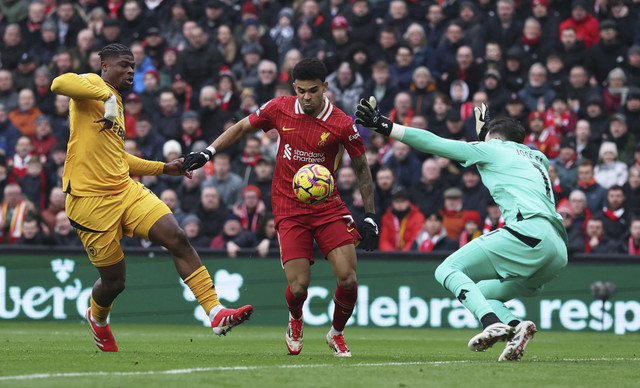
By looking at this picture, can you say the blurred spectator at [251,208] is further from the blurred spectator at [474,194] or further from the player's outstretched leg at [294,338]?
the player's outstretched leg at [294,338]

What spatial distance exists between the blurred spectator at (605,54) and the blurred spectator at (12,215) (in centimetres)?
976

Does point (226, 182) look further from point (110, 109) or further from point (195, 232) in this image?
point (110, 109)

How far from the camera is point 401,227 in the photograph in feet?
52.9

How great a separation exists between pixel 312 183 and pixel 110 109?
1891 millimetres

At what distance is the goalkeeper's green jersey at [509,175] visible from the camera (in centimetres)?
858

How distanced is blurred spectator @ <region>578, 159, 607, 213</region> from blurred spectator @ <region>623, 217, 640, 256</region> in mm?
710

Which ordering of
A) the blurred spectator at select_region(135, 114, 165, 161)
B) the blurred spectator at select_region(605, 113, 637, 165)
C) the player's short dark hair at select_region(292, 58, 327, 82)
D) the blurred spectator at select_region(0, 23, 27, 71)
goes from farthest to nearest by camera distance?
1. the blurred spectator at select_region(0, 23, 27, 71)
2. the blurred spectator at select_region(135, 114, 165, 161)
3. the blurred spectator at select_region(605, 113, 637, 165)
4. the player's short dark hair at select_region(292, 58, 327, 82)

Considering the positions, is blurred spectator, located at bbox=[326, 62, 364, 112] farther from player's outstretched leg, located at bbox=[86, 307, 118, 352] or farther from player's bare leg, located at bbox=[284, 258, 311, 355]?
player's outstretched leg, located at bbox=[86, 307, 118, 352]

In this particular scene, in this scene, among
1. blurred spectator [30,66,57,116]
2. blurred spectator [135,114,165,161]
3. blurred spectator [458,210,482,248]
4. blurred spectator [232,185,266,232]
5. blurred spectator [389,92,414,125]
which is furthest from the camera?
blurred spectator [30,66,57,116]

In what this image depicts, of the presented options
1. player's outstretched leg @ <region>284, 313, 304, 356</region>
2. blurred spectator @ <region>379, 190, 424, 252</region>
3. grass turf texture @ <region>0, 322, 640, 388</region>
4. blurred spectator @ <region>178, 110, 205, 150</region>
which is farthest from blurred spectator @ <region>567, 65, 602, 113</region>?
player's outstretched leg @ <region>284, 313, 304, 356</region>

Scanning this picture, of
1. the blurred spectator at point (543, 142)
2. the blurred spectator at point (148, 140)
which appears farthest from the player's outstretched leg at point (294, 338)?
the blurred spectator at point (148, 140)

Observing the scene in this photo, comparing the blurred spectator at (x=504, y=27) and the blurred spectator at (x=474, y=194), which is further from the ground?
the blurred spectator at (x=504, y=27)

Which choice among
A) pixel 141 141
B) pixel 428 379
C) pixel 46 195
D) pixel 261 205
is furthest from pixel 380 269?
pixel 428 379

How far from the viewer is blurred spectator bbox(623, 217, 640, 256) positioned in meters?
15.0
